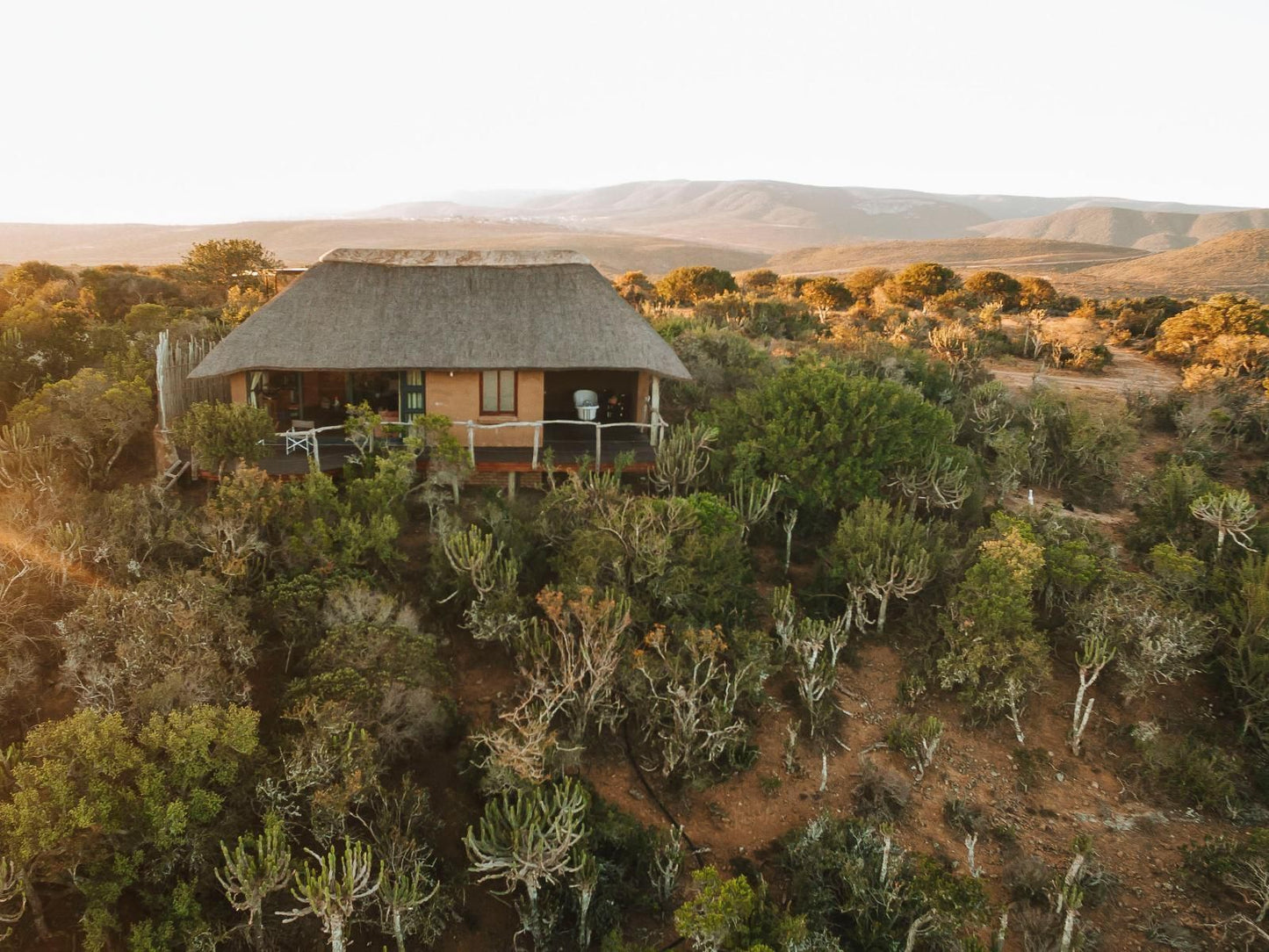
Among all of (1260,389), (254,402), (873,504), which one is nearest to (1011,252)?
(1260,389)

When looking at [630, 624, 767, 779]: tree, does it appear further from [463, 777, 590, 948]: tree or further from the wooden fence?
the wooden fence

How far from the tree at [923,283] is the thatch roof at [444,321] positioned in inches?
911

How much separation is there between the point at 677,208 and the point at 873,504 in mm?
183863

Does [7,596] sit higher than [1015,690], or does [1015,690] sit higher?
[7,596]

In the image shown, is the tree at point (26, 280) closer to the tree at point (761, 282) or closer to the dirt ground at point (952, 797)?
the dirt ground at point (952, 797)

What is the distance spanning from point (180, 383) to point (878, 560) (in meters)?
→ 14.2

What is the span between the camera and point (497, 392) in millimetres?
15680

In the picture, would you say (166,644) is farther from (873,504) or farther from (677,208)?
(677,208)

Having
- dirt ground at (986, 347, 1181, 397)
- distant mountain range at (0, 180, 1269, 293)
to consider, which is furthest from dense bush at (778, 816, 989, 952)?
distant mountain range at (0, 180, 1269, 293)

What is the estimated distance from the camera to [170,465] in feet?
45.6

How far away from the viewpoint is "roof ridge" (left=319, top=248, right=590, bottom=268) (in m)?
16.8

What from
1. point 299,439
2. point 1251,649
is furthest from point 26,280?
point 1251,649

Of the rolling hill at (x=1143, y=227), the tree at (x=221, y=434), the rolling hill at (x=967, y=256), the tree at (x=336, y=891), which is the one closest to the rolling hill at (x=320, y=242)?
the rolling hill at (x=967, y=256)

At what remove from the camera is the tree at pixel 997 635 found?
11.3 m
